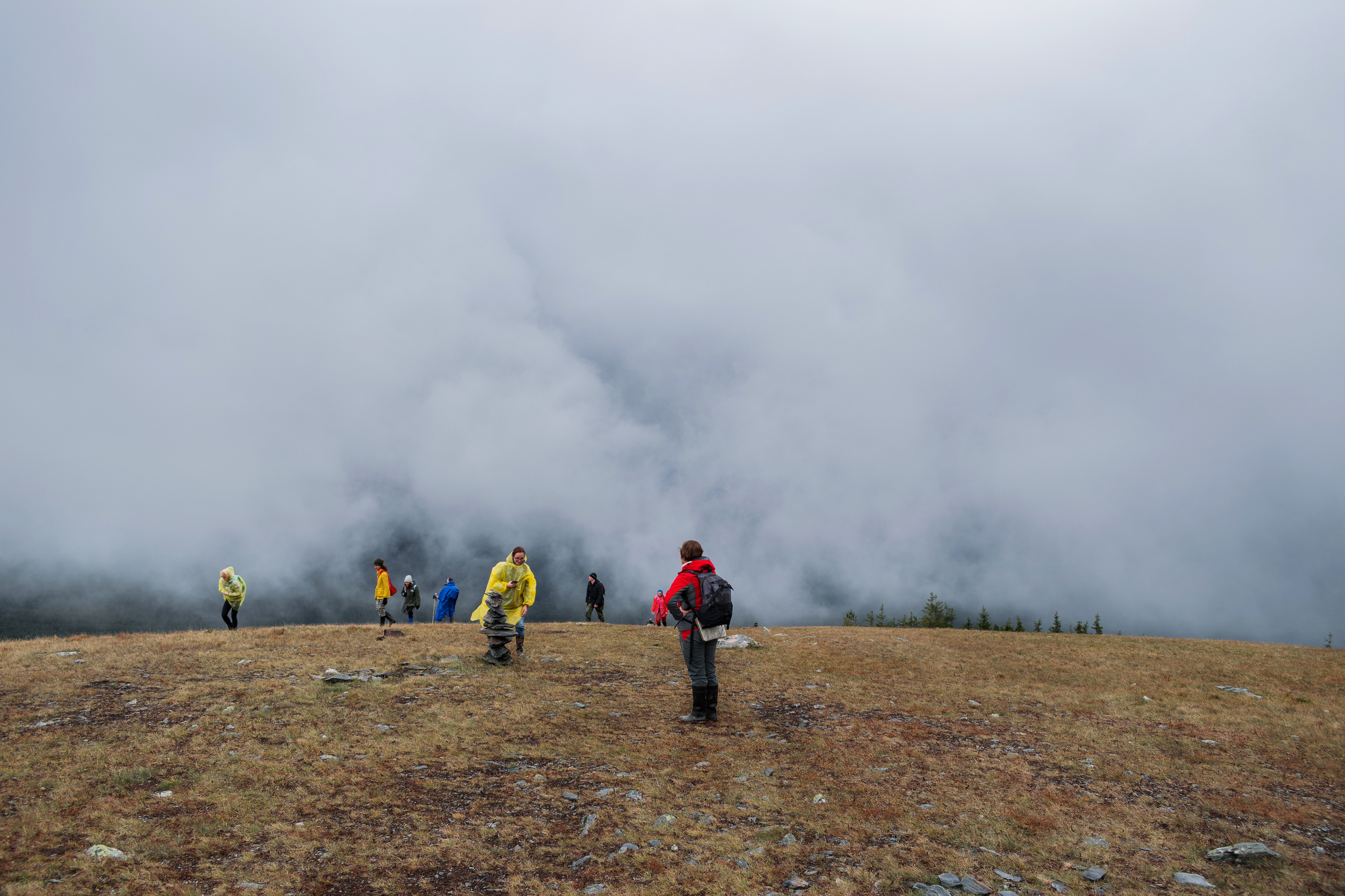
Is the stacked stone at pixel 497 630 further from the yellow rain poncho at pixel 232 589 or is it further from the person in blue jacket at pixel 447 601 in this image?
the person in blue jacket at pixel 447 601

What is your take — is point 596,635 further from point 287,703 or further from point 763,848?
point 763,848

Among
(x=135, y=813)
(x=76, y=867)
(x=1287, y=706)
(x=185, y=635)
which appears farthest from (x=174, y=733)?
(x=1287, y=706)

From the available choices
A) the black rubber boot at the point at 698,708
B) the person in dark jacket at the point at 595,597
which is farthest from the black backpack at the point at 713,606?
the person in dark jacket at the point at 595,597

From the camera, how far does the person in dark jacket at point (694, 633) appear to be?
518 inches

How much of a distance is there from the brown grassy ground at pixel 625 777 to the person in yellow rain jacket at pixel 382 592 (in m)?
10.1

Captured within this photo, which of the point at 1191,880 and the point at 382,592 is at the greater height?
the point at 382,592

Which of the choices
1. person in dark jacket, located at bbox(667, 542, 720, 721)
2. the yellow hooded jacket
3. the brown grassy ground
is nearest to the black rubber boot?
person in dark jacket, located at bbox(667, 542, 720, 721)

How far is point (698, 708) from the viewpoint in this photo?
1373 centimetres

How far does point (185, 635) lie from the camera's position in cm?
2048

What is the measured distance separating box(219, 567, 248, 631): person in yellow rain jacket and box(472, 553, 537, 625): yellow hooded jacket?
13.0m

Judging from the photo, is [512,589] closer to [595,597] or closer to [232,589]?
[232,589]

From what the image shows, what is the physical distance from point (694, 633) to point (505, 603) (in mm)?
6823

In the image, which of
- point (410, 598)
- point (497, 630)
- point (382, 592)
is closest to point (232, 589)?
point (382, 592)

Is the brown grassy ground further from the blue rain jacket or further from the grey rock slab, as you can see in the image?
the blue rain jacket
